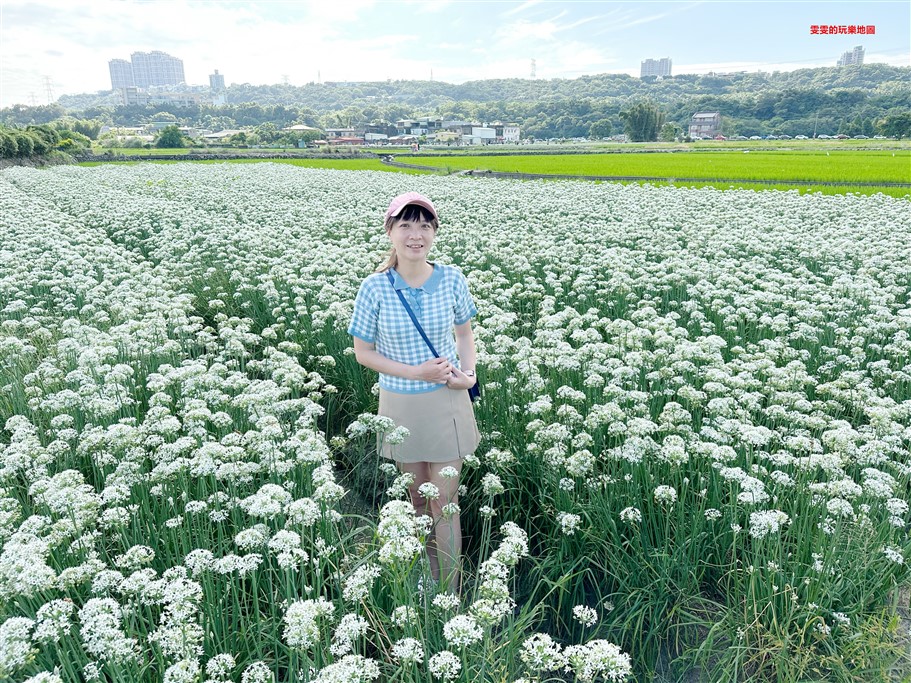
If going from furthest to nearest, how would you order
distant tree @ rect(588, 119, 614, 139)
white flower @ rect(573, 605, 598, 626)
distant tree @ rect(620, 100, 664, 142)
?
distant tree @ rect(588, 119, 614, 139)
distant tree @ rect(620, 100, 664, 142)
white flower @ rect(573, 605, 598, 626)

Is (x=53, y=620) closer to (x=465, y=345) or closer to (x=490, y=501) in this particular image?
(x=490, y=501)

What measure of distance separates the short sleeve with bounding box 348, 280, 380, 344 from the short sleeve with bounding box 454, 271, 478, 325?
2.12 feet

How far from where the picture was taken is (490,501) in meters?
3.91

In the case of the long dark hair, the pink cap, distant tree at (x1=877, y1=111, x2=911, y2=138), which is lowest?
the long dark hair

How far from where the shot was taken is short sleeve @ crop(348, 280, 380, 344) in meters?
4.57

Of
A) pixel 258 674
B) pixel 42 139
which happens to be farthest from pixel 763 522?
pixel 42 139

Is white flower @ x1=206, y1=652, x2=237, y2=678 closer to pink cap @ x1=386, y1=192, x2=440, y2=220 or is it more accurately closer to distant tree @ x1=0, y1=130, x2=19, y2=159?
pink cap @ x1=386, y1=192, x2=440, y2=220

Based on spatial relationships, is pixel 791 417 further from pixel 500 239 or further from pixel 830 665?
pixel 500 239

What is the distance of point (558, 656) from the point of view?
2475 mm

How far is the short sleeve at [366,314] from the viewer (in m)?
4.57

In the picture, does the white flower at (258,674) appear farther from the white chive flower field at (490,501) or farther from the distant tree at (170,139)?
the distant tree at (170,139)

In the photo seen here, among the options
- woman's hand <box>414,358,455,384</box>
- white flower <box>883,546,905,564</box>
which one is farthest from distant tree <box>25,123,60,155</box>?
white flower <box>883,546,905,564</box>

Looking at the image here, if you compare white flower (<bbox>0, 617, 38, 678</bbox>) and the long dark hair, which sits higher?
the long dark hair

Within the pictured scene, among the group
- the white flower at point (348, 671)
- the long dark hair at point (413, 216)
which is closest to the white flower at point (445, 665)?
the white flower at point (348, 671)
